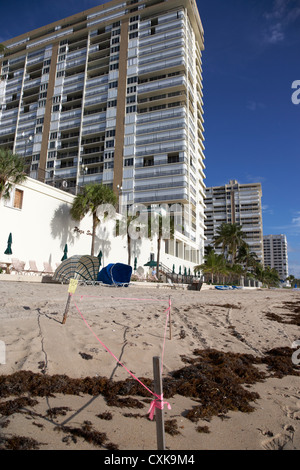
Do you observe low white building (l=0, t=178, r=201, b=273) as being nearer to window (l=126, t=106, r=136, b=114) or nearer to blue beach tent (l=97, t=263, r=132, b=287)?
blue beach tent (l=97, t=263, r=132, b=287)

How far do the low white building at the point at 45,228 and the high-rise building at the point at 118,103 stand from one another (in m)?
28.1

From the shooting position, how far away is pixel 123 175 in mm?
59750

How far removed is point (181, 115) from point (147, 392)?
198ft

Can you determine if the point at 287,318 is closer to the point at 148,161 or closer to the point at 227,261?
the point at 148,161

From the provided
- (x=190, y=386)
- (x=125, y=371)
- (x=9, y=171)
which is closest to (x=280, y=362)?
(x=190, y=386)

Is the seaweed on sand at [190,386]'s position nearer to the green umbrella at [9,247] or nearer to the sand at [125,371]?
the sand at [125,371]

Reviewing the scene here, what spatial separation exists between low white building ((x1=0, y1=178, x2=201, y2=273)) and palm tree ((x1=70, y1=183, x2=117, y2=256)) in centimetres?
82

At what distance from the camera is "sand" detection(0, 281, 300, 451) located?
3010mm

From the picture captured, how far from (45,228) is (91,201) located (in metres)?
4.71

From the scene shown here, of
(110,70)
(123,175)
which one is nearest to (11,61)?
(110,70)

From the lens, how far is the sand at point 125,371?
3.01m

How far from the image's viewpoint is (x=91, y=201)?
26.4m
